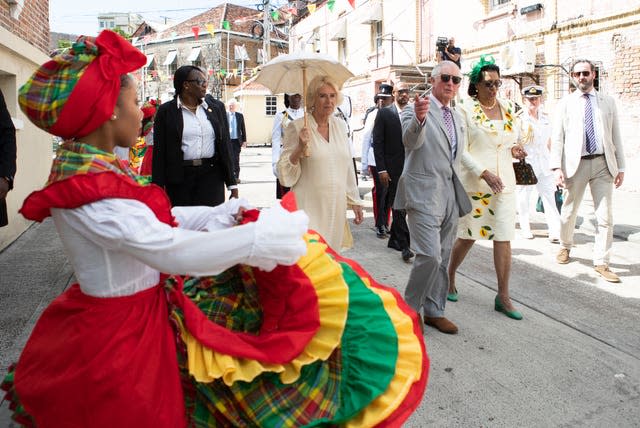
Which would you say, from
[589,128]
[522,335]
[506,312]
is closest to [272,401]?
[522,335]

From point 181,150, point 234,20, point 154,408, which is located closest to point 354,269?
point 154,408

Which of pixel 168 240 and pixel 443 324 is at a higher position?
pixel 168 240

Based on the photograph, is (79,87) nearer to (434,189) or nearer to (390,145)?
(434,189)

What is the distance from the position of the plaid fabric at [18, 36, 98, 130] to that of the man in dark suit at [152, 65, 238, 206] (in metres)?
3.09

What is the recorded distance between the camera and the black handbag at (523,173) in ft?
16.7

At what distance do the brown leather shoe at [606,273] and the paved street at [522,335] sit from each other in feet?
0.26

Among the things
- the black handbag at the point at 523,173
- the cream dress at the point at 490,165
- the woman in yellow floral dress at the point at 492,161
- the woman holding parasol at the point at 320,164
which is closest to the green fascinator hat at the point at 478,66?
the woman in yellow floral dress at the point at 492,161

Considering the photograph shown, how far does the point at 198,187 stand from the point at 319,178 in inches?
49.7

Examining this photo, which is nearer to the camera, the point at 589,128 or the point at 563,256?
the point at 589,128

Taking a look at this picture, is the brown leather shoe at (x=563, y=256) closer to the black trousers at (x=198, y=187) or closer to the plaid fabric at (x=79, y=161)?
the black trousers at (x=198, y=187)

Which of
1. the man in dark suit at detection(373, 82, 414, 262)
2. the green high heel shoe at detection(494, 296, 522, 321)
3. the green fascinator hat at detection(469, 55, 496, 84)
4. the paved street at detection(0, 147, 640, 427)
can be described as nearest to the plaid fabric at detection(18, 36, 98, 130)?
the paved street at detection(0, 147, 640, 427)

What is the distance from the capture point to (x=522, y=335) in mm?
4406

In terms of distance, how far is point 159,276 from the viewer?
6.23 feet

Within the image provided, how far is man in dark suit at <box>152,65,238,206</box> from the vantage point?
483cm
